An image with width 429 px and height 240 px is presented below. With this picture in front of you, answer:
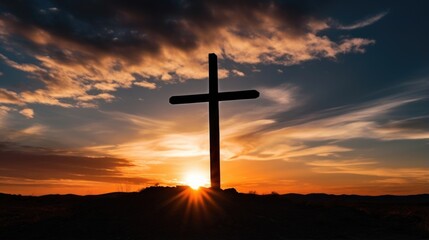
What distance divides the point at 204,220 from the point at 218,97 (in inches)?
259

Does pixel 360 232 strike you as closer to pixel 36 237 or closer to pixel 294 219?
pixel 294 219

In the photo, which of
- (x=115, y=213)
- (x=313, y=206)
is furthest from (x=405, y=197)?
(x=115, y=213)

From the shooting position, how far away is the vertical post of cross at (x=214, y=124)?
18.0m

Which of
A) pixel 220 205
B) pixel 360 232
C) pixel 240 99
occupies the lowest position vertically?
pixel 360 232

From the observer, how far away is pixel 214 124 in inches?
733

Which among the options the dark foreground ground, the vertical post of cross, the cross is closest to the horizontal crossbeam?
the cross

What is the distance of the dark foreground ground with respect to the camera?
1291 centimetres

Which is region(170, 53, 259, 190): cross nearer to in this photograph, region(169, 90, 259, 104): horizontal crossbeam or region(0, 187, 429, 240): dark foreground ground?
region(169, 90, 259, 104): horizontal crossbeam

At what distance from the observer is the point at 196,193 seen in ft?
53.6

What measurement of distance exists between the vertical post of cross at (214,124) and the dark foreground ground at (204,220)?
1065mm

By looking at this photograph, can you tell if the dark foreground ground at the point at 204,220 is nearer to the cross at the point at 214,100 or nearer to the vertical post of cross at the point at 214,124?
the vertical post of cross at the point at 214,124

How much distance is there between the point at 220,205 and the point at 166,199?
2071mm

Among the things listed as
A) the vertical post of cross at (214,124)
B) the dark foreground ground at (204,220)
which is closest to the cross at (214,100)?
the vertical post of cross at (214,124)

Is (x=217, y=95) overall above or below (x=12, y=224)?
above
